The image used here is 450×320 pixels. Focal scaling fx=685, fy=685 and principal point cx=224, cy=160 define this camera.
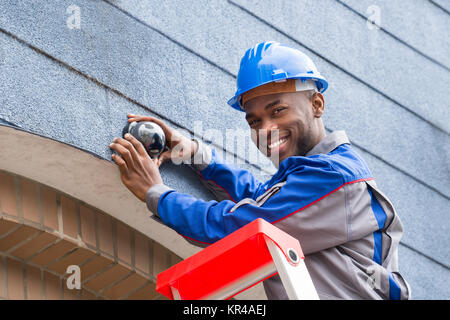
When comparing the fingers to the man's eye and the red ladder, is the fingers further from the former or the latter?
the red ladder

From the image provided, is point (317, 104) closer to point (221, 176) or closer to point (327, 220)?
point (221, 176)

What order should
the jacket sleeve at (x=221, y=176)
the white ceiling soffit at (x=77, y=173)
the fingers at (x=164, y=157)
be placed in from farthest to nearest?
the jacket sleeve at (x=221, y=176) < the fingers at (x=164, y=157) < the white ceiling soffit at (x=77, y=173)

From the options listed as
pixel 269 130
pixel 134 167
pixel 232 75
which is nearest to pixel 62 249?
pixel 134 167

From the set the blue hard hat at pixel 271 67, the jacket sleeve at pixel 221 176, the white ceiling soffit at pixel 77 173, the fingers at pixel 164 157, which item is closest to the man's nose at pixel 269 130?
the blue hard hat at pixel 271 67

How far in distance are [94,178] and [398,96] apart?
210 centimetres

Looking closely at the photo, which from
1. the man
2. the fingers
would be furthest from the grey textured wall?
the man

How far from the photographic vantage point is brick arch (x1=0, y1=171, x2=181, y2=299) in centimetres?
293

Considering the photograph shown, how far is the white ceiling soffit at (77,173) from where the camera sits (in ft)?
8.80

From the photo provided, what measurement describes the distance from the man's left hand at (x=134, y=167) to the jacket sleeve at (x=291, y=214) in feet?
0.84

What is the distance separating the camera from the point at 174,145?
9.77 feet

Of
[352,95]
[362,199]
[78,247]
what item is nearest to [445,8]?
[352,95]

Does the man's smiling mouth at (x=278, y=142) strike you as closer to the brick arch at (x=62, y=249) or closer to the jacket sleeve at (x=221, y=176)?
the jacket sleeve at (x=221, y=176)

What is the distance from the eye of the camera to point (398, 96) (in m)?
4.18

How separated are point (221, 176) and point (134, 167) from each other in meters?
0.48
